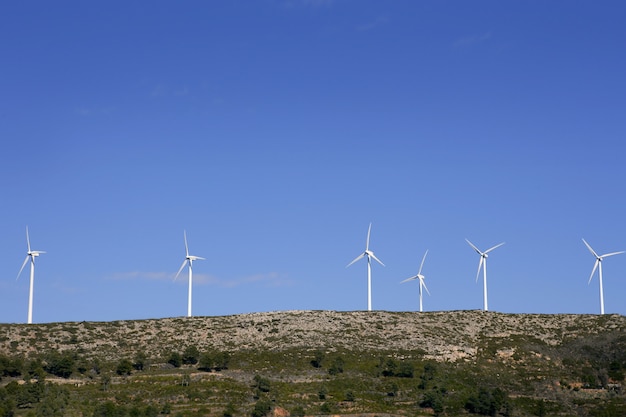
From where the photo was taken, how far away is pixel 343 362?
13712 centimetres

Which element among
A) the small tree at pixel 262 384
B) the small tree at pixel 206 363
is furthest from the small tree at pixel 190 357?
the small tree at pixel 262 384

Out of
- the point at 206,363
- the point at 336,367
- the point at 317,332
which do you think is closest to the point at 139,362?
the point at 206,363

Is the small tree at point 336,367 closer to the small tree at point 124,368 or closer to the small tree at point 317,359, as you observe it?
the small tree at point 317,359

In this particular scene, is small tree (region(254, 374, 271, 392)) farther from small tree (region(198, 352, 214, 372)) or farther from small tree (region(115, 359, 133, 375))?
small tree (region(115, 359, 133, 375))

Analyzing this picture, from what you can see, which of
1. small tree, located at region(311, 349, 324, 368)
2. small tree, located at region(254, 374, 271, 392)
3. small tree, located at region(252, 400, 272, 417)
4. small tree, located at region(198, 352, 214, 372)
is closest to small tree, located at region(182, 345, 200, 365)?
small tree, located at region(198, 352, 214, 372)

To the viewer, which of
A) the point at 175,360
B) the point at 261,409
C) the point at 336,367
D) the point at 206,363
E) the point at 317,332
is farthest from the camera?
the point at 317,332

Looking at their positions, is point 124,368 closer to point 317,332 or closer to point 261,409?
point 261,409

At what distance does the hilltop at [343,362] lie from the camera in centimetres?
11856

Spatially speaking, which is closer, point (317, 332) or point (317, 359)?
point (317, 359)

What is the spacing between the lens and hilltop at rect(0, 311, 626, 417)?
389 ft

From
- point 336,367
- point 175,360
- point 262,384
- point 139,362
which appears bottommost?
point 262,384

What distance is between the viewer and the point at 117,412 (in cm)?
10612

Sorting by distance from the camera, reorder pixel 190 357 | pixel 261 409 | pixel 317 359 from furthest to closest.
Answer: pixel 190 357, pixel 317 359, pixel 261 409

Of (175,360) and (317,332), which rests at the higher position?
(317,332)
